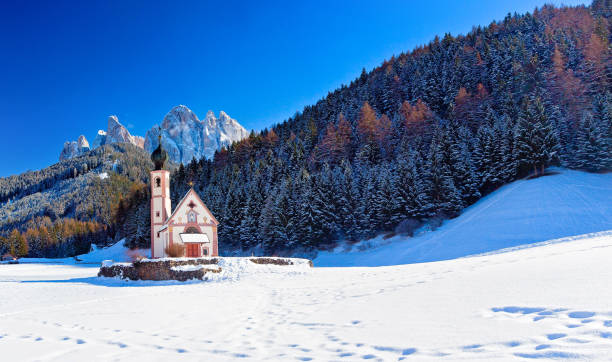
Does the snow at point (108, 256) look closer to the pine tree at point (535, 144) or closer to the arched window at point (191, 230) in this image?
the arched window at point (191, 230)

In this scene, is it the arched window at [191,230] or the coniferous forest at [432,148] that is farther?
the coniferous forest at [432,148]

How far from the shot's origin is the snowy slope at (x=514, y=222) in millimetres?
25969

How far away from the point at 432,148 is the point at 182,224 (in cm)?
2879

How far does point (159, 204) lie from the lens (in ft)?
116

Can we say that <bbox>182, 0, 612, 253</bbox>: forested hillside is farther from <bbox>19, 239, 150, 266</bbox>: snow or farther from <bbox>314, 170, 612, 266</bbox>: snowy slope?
<bbox>19, 239, 150, 266</bbox>: snow

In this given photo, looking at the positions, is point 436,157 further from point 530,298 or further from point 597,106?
point 530,298

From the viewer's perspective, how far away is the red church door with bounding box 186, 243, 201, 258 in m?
32.8

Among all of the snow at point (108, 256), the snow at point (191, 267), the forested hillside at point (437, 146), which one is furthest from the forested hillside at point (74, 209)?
the snow at point (191, 267)

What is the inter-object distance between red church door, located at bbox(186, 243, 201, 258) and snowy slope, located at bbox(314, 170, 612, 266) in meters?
12.9

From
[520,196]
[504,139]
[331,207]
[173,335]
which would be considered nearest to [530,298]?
[173,335]

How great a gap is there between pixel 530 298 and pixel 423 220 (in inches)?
1281

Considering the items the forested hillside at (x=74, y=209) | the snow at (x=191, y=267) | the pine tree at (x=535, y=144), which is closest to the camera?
the snow at (x=191, y=267)

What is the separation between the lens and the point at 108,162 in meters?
194

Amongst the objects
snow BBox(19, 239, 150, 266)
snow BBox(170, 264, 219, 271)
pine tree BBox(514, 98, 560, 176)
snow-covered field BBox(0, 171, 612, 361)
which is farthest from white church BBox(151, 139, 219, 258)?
pine tree BBox(514, 98, 560, 176)
